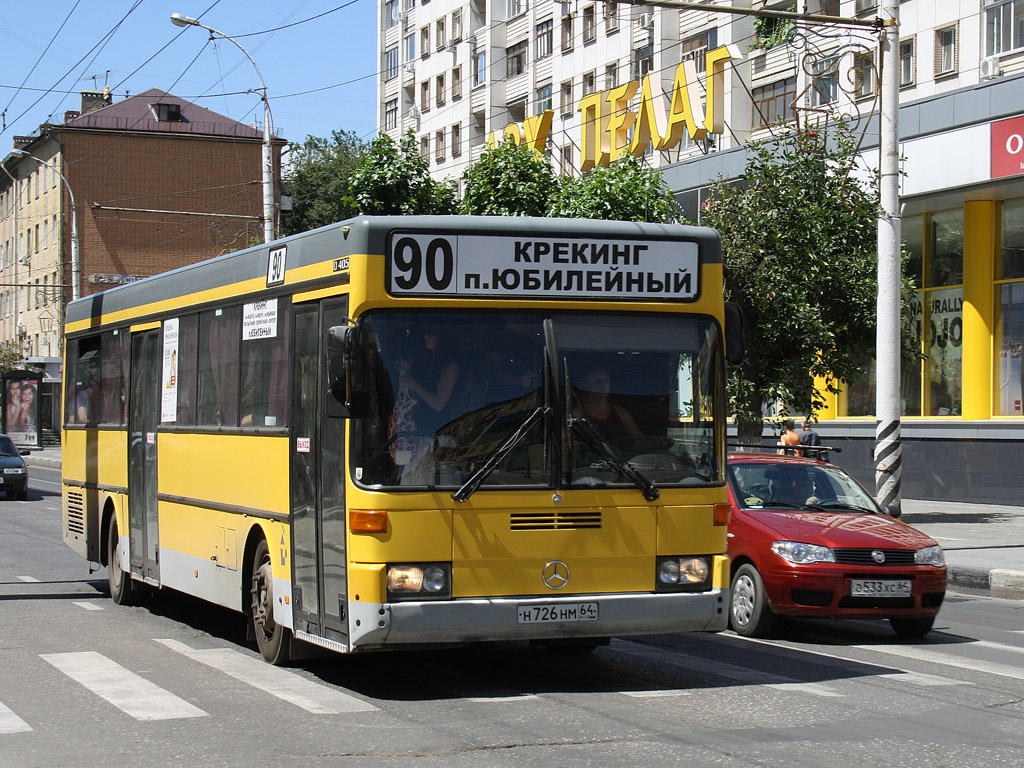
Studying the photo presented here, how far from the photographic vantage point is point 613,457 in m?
8.05

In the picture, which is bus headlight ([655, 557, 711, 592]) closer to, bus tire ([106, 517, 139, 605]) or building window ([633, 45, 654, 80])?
bus tire ([106, 517, 139, 605])

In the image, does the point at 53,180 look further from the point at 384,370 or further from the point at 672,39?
the point at 384,370

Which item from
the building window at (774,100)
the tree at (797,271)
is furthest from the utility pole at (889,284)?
the building window at (774,100)

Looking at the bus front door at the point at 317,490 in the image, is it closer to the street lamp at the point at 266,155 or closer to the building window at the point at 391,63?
the street lamp at the point at 266,155

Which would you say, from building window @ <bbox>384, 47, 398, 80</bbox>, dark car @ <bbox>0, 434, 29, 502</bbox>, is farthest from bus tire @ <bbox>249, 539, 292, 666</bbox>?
building window @ <bbox>384, 47, 398, 80</bbox>

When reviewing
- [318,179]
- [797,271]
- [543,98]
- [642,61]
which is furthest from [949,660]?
[318,179]

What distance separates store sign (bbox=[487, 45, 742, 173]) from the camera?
98.1 ft

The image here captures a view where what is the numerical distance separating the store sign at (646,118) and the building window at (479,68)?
22220 millimetres

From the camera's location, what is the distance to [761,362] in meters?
20.8

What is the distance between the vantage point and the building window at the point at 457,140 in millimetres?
59250

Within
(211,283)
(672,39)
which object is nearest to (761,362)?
(211,283)

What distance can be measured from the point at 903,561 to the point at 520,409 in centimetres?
407

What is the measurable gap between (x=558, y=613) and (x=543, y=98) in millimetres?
46251

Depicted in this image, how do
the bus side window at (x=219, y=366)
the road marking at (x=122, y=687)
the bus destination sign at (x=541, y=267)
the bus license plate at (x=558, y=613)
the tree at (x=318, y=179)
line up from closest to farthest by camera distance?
the road marking at (x=122, y=687) → the bus license plate at (x=558, y=613) → the bus destination sign at (x=541, y=267) → the bus side window at (x=219, y=366) → the tree at (x=318, y=179)
